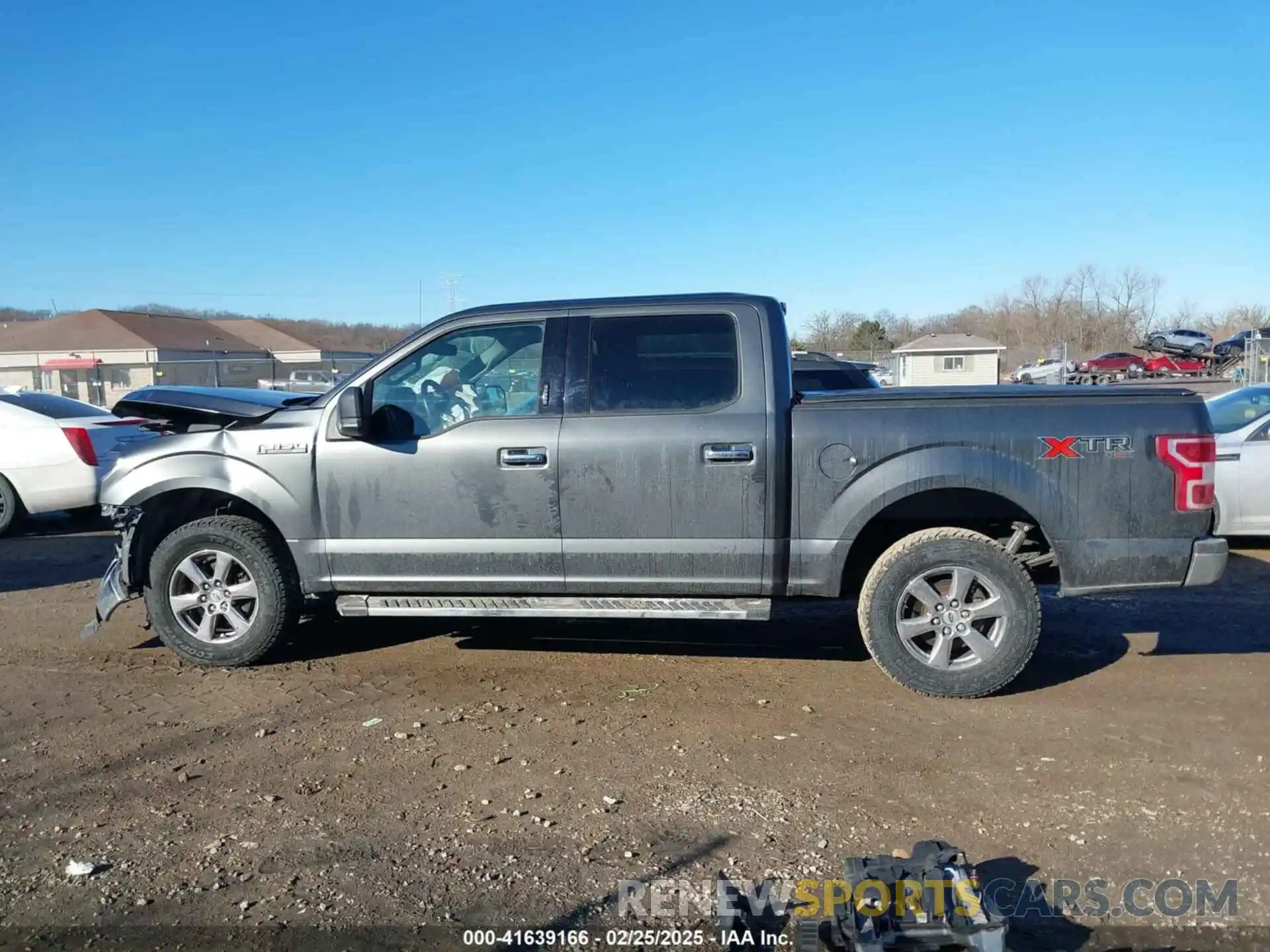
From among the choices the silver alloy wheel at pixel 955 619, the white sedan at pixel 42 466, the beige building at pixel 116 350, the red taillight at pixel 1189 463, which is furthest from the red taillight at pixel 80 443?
the beige building at pixel 116 350

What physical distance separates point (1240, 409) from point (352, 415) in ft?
25.6

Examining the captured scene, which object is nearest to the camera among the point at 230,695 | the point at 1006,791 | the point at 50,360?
the point at 1006,791

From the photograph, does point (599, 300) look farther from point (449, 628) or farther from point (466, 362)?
point (449, 628)

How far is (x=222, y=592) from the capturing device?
552 centimetres

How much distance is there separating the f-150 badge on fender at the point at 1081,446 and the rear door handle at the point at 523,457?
8.22ft

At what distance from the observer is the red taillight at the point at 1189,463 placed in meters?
4.73

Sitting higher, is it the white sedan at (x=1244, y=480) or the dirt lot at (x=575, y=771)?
the white sedan at (x=1244, y=480)

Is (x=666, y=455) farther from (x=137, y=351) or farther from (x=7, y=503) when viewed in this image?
(x=137, y=351)

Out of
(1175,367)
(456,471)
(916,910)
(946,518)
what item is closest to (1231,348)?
(1175,367)

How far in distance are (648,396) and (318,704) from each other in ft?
7.62

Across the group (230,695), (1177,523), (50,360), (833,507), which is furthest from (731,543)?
(50,360)

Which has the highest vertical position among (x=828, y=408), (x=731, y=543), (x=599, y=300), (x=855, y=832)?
(x=599, y=300)

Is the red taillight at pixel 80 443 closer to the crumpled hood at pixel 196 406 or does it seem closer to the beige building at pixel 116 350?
the crumpled hood at pixel 196 406

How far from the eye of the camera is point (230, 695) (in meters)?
5.14
